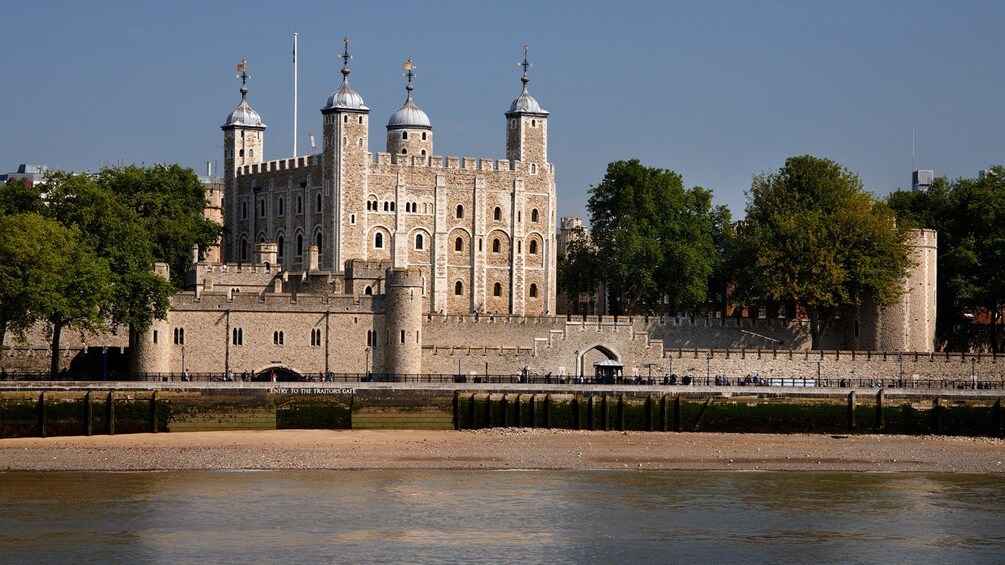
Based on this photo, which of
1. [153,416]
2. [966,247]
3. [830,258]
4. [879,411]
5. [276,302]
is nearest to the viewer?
[153,416]

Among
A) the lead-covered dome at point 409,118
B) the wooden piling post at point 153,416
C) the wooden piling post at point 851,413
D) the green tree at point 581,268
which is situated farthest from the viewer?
the lead-covered dome at point 409,118

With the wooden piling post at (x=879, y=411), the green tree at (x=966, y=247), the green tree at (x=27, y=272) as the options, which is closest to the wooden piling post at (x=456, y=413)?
the wooden piling post at (x=879, y=411)

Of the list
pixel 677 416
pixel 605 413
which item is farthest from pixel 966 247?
pixel 605 413

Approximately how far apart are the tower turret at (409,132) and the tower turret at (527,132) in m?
4.00

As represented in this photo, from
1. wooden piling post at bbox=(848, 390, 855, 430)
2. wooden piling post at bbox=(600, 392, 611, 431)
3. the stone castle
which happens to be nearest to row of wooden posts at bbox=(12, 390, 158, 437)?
the stone castle

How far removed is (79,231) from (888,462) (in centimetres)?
3128

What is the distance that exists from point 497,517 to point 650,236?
141 ft

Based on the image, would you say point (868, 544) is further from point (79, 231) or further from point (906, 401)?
point (79, 231)

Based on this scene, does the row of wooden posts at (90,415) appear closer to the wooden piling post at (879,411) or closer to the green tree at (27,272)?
the green tree at (27,272)

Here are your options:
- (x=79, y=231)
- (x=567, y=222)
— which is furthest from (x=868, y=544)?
(x=567, y=222)

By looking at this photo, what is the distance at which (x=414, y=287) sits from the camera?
73.1 metres

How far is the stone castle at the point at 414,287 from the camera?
7125cm

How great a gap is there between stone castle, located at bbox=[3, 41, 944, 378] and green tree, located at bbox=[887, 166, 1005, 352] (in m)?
3.49

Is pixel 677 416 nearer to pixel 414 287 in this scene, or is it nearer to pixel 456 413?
pixel 456 413
